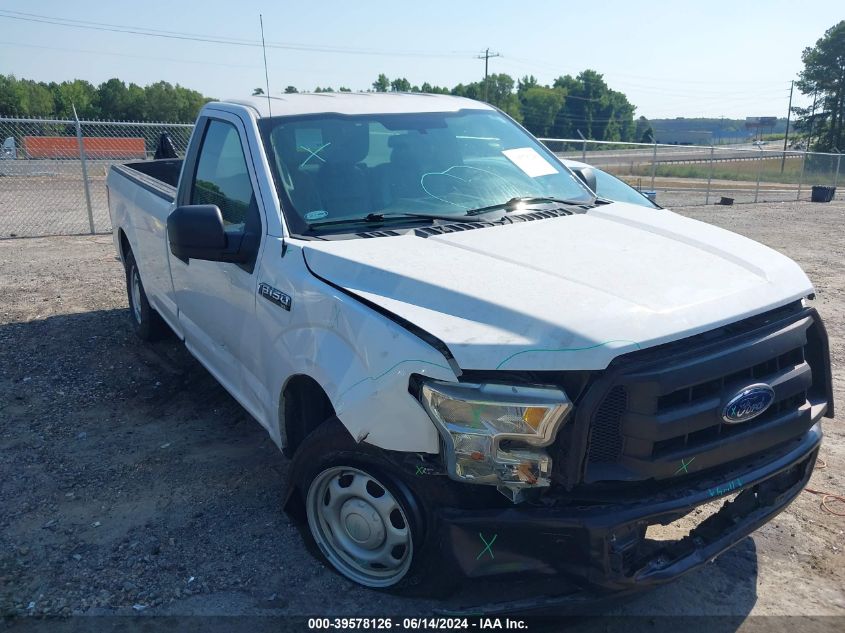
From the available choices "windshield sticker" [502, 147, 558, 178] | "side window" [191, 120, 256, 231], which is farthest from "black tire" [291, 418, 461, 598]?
"windshield sticker" [502, 147, 558, 178]

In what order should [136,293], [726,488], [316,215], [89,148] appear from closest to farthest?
[726,488] < [316,215] < [136,293] < [89,148]

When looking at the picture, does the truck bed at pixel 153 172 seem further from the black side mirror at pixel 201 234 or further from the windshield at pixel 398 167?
the black side mirror at pixel 201 234

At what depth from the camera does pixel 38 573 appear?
10.7 feet

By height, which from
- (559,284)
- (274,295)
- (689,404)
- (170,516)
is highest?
(559,284)

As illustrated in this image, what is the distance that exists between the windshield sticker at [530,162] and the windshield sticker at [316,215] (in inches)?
50.4

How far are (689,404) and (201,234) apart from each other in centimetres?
215

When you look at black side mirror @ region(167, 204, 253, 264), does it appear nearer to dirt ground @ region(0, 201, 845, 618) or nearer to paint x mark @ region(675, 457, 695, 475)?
dirt ground @ region(0, 201, 845, 618)

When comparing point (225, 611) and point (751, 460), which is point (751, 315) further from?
point (225, 611)

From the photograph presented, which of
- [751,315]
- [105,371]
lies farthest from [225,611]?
[105,371]

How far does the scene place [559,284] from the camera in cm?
273

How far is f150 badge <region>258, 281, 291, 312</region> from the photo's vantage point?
3.16 metres

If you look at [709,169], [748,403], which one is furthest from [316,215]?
[709,169]

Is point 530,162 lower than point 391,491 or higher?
higher

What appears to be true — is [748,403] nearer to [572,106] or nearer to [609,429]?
[609,429]
